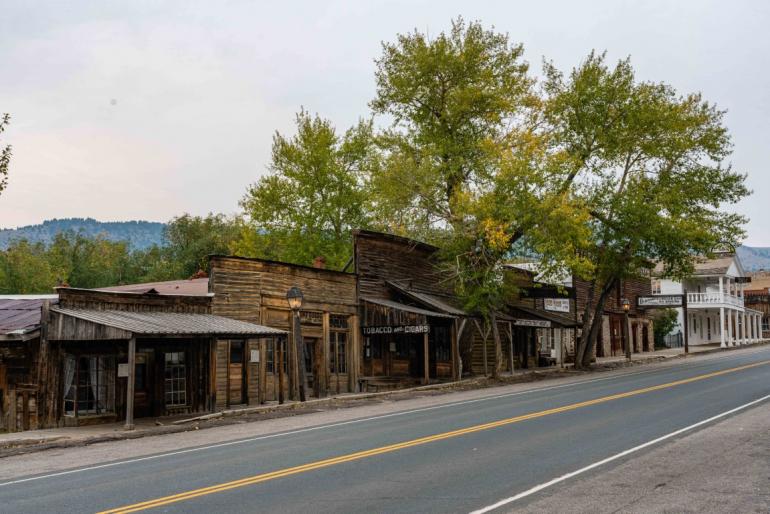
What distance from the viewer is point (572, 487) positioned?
32.0 feet

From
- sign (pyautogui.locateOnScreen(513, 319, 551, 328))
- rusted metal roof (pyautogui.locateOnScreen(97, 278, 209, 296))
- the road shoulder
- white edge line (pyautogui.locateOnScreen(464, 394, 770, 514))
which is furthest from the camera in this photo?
sign (pyautogui.locateOnScreen(513, 319, 551, 328))

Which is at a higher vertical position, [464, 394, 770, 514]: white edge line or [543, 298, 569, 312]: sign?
[543, 298, 569, 312]: sign

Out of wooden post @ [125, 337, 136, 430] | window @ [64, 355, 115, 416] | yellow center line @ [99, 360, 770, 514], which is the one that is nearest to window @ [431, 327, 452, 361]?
yellow center line @ [99, 360, 770, 514]

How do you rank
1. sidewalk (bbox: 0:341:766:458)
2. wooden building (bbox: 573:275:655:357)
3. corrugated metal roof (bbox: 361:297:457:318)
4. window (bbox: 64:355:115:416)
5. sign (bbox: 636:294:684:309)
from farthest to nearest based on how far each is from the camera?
sign (bbox: 636:294:684:309), wooden building (bbox: 573:275:655:357), corrugated metal roof (bbox: 361:297:457:318), window (bbox: 64:355:115:416), sidewalk (bbox: 0:341:766:458)

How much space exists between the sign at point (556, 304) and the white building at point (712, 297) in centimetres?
1466

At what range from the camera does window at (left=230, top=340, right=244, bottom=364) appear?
24.3m

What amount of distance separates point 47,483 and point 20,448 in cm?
470

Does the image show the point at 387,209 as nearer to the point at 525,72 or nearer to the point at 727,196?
the point at 525,72

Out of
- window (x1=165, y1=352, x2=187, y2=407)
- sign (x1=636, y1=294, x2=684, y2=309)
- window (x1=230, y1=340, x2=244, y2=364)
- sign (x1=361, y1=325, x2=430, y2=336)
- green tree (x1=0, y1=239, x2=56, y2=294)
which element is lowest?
window (x1=165, y1=352, x2=187, y2=407)

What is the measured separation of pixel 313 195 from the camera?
49781 mm

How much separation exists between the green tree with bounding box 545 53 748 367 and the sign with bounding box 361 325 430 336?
34.3 feet

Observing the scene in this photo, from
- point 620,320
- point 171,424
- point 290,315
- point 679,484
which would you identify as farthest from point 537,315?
point 679,484

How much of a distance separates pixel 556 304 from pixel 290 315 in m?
25.2

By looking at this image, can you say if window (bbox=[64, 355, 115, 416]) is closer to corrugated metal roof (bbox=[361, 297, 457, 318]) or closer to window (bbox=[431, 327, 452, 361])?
corrugated metal roof (bbox=[361, 297, 457, 318])
